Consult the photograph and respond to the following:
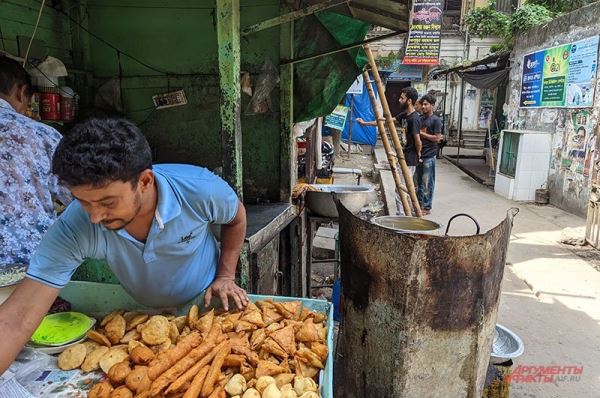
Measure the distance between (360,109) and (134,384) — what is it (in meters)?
16.3

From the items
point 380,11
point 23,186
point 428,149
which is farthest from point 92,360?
point 428,149

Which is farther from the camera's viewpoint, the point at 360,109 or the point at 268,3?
the point at 360,109

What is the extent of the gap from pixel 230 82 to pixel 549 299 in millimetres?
4248

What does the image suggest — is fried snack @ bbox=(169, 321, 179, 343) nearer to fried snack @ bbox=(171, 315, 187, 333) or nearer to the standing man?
fried snack @ bbox=(171, 315, 187, 333)

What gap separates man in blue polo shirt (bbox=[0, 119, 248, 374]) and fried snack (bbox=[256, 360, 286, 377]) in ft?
1.30

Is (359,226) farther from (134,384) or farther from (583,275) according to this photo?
(583,275)

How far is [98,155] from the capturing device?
134 cm

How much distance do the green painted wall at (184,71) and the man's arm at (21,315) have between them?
302cm

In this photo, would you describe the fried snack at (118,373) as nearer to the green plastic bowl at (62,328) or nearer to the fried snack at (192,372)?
the fried snack at (192,372)

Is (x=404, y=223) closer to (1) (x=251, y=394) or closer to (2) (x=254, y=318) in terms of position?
(2) (x=254, y=318)

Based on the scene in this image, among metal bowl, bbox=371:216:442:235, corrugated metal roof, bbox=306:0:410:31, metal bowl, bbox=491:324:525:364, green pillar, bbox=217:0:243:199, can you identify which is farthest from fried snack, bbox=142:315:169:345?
corrugated metal roof, bbox=306:0:410:31

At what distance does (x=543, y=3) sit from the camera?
13.2 meters

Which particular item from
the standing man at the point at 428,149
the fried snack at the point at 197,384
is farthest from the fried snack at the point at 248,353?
the standing man at the point at 428,149

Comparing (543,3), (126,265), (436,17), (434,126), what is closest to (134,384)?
(126,265)
